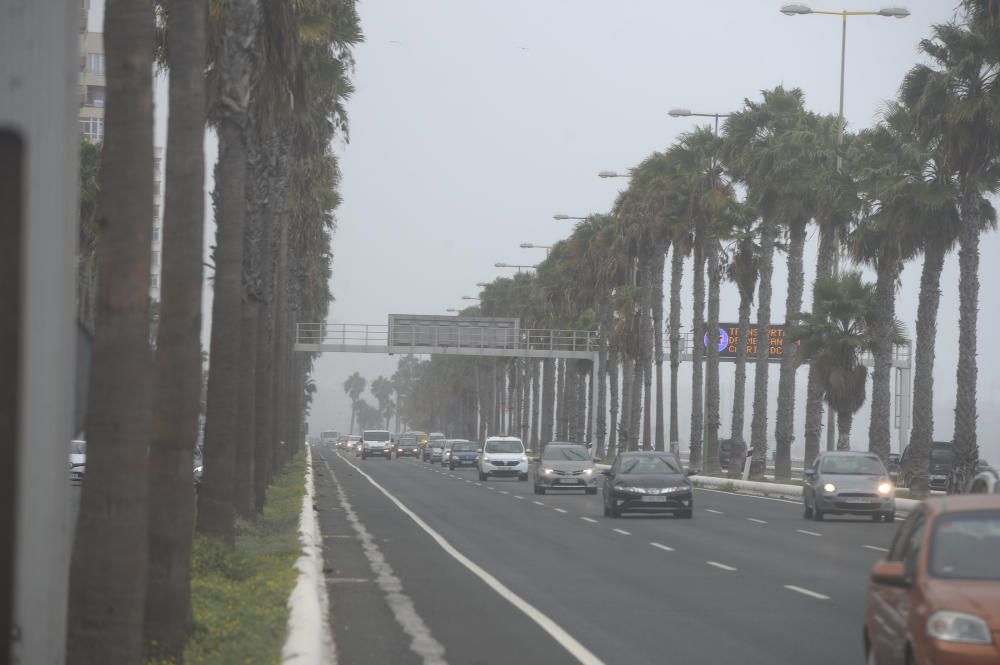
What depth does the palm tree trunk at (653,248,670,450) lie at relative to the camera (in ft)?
253

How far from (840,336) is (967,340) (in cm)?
1463

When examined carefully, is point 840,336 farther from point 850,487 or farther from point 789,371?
point 850,487

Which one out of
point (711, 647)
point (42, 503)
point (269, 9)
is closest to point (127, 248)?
point (42, 503)

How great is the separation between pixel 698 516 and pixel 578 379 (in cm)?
8358

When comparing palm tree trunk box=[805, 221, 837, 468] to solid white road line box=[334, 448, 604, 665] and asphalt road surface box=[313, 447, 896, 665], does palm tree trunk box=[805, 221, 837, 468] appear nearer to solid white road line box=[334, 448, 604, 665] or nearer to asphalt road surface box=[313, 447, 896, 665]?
asphalt road surface box=[313, 447, 896, 665]

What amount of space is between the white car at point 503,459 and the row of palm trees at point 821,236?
9078 millimetres

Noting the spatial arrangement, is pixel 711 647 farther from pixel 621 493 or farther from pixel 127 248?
pixel 621 493

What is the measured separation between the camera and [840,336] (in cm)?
5694

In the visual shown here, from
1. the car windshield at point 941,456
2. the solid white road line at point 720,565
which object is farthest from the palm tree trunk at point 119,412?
the car windshield at point 941,456

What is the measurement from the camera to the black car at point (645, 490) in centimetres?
3644

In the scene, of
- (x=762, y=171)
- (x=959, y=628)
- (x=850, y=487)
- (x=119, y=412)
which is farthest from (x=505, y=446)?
(x=959, y=628)

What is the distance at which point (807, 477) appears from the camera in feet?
125

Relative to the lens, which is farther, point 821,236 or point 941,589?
point 821,236

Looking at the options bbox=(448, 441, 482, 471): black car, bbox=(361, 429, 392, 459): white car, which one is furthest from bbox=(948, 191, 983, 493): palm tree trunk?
bbox=(361, 429, 392, 459): white car
